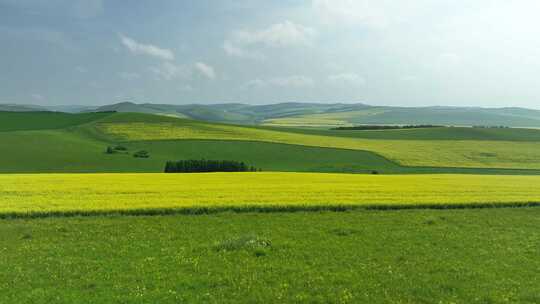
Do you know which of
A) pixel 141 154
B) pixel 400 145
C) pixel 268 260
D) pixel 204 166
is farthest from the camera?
pixel 400 145

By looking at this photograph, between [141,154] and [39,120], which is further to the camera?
[39,120]

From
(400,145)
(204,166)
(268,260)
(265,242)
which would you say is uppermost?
(400,145)

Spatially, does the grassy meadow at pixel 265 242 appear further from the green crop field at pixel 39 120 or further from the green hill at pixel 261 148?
the green crop field at pixel 39 120

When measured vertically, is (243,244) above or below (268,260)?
above

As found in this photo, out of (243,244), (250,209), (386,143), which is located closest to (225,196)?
(250,209)

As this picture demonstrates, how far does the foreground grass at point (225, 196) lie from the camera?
2023 cm

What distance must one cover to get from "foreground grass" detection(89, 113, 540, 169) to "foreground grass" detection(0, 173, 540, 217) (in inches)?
1504

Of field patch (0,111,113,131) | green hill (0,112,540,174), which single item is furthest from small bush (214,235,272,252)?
field patch (0,111,113,131)

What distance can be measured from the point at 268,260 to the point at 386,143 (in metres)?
83.1

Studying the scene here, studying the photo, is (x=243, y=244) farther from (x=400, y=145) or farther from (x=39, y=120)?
(x=39, y=120)

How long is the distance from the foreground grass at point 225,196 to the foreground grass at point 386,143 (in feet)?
125

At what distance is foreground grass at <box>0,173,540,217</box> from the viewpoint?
20234 millimetres

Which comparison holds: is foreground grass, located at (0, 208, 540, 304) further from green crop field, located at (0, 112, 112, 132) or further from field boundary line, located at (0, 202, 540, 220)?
green crop field, located at (0, 112, 112, 132)

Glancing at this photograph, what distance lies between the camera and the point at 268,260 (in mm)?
12922
